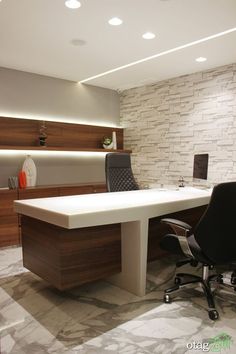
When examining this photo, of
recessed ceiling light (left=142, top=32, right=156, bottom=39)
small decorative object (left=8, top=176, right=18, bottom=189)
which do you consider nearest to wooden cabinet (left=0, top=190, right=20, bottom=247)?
small decorative object (left=8, top=176, right=18, bottom=189)

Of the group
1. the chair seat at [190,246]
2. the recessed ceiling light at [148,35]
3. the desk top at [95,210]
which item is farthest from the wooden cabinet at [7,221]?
the recessed ceiling light at [148,35]

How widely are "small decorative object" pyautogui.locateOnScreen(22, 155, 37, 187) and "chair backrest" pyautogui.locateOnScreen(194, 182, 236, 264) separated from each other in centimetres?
286

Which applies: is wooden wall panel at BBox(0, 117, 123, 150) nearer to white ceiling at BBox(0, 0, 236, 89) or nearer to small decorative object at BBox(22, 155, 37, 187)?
small decorative object at BBox(22, 155, 37, 187)

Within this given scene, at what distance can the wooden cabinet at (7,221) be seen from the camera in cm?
378

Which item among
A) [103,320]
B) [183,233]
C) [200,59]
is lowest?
[103,320]

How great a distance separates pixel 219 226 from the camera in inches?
84.6

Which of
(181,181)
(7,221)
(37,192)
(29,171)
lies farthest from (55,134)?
(181,181)

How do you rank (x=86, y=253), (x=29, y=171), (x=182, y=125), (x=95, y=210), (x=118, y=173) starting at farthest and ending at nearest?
(x=182, y=125) → (x=29, y=171) → (x=118, y=173) → (x=86, y=253) → (x=95, y=210)

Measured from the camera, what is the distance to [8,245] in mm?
3857

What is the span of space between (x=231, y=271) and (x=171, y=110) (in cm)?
268

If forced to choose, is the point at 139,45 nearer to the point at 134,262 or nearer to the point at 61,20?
the point at 61,20

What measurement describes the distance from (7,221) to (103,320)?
225 centimetres

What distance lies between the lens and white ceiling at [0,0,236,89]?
2.56 meters

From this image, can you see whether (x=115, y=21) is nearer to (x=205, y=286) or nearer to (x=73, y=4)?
(x=73, y=4)
